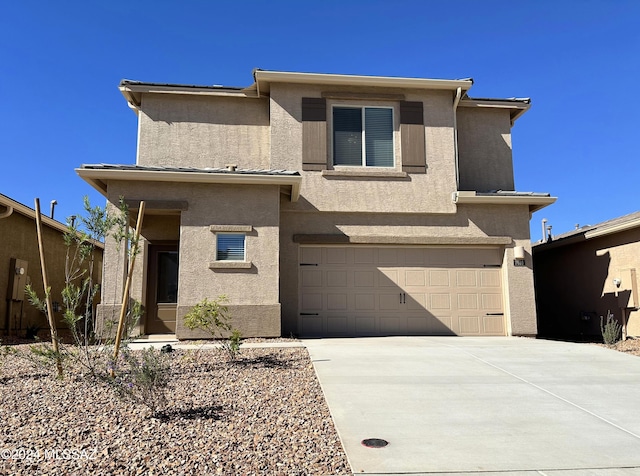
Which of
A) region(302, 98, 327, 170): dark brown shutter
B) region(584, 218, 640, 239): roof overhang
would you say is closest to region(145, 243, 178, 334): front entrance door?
region(302, 98, 327, 170): dark brown shutter

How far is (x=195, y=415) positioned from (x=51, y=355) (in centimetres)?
261

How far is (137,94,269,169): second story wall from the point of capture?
524 inches

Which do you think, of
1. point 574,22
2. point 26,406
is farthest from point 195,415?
point 574,22

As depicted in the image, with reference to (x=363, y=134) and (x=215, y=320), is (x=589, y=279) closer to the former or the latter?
(x=363, y=134)

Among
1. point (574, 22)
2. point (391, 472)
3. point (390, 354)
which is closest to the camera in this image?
point (391, 472)

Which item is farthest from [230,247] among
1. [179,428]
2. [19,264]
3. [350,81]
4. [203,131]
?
[179,428]

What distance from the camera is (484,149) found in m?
14.4

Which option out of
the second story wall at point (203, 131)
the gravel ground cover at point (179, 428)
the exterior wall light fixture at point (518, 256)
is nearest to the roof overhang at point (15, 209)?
the second story wall at point (203, 131)

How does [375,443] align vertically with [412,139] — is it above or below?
below

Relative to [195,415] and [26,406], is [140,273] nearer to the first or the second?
[26,406]

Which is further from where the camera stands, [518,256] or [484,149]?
[484,149]

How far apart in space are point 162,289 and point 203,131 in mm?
4190

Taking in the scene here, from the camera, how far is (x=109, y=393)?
239 inches

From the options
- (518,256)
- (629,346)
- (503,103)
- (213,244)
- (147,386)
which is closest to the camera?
(147,386)
